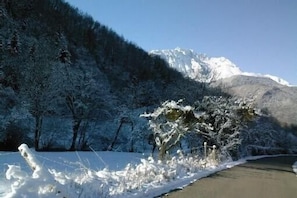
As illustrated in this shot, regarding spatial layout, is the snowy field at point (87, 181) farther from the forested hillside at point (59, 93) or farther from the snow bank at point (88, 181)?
the forested hillside at point (59, 93)

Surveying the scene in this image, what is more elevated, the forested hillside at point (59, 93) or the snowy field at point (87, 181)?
the forested hillside at point (59, 93)

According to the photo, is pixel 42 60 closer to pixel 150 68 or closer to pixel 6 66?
pixel 6 66

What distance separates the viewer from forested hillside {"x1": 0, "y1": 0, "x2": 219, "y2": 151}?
94.9 feet

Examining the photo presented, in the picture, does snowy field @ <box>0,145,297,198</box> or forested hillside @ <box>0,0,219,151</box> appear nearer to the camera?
snowy field @ <box>0,145,297,198</box>

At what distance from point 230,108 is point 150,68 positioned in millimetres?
56535

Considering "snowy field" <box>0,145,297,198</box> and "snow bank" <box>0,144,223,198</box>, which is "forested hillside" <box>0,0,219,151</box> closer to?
"snowy field" <box>0,145,297,198</box>

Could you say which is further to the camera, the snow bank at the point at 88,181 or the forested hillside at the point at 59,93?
the forested hillside at the point at 59,93

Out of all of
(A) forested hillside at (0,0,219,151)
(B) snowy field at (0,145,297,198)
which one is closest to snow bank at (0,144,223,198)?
(B) snowy field at (0,145,297,198)

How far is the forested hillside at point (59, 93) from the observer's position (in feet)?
94.9

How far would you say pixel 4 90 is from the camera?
96.7 feet

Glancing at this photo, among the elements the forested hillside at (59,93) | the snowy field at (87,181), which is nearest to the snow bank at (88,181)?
the snowy field at (87,181)

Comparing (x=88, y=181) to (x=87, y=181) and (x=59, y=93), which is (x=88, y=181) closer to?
(x=87, y=181)

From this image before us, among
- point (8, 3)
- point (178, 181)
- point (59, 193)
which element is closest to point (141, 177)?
point (178, 181)

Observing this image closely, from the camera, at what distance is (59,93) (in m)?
31.1
